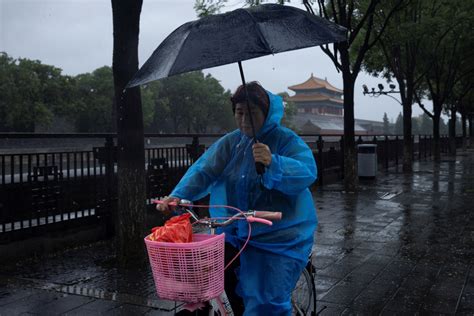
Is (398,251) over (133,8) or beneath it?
beneath

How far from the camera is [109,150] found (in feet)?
21.1

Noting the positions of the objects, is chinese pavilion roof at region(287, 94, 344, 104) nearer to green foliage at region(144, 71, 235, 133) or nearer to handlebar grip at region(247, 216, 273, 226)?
green foliage at region(144, 71, 235, 133)

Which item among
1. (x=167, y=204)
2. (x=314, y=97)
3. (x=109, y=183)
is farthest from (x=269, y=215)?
(x=314, y=97)

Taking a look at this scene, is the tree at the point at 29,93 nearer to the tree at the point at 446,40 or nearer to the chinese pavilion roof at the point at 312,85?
the tree at the point at 446,40

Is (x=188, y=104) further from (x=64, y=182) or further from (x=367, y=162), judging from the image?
(x=64, y=182)

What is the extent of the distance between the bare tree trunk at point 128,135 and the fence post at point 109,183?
4.07ft

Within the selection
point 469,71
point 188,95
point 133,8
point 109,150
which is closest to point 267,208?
point 133,8

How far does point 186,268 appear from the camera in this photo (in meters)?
2.05

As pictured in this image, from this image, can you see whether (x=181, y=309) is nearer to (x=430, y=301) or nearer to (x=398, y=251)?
(x=430, y=301)

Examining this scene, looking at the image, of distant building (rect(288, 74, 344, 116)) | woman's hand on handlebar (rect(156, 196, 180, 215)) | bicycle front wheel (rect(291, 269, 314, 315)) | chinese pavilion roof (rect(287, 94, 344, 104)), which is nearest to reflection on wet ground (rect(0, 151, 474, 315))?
bicycle front wheel (rect(291, 269, 314, 315))

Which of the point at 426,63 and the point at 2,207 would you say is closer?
the point at 2,207

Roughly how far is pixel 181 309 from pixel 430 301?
257 cm

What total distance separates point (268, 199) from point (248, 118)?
0.45 meters

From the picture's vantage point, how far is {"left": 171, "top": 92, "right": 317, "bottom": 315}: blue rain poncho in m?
2.51
